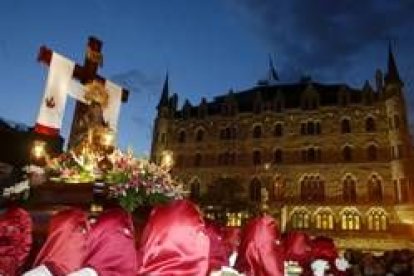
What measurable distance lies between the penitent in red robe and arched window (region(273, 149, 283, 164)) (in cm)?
3767

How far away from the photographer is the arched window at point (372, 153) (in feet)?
127

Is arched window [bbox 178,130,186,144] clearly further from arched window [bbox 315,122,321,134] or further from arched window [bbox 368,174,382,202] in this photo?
arched window [bbox 368,174,382,202]

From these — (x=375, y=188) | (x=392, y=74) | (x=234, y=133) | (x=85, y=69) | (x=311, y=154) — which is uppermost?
(x=392, y=74)

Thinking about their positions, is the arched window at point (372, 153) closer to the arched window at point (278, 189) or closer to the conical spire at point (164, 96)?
the arched window at point (278, 189)

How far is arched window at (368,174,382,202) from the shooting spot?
37594mm

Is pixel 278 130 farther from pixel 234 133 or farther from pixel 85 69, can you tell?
pixel 85 69

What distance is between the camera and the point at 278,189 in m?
40.8

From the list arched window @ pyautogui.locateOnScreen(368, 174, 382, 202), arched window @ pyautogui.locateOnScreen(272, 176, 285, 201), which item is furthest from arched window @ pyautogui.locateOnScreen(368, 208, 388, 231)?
arched window @ pyautogui.locateOnScreen(272, 176, 285, 201)

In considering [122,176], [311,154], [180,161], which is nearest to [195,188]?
[180,161]

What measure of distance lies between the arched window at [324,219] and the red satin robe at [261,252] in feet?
111

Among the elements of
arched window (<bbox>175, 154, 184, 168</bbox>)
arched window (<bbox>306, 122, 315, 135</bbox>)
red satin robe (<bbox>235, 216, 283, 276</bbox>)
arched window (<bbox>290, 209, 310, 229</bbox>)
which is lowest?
red satin robe (<bbox>235, 216, 283, 276</bbox>)

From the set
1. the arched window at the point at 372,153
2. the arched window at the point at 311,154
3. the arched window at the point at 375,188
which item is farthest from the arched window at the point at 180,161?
the arched window at the point at 375,188

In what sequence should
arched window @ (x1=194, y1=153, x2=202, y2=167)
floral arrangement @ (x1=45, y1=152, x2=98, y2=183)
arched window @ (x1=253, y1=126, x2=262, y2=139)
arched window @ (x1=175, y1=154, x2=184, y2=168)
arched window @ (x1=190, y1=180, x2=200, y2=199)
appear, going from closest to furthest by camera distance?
floral arrangement @ (x1=45, y1=152, x2=98, y2=183) → arched window @ (x1=190, y1=180, x2=200, y2=199) → arched window @ (x1=253, y1=126, x2=262, y2=139) → arched window @ (x1=194, y1=153, x2=202, y2=167) → arched window @ (x1=175, y1=154, x2=184, y2=168)

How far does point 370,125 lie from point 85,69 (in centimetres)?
3220
